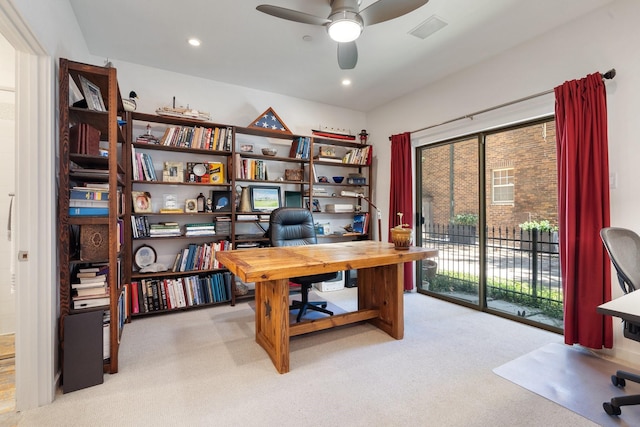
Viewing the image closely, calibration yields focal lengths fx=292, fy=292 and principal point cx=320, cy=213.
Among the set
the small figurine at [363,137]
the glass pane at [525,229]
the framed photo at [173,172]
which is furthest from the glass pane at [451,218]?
the framed photo at [173,172]

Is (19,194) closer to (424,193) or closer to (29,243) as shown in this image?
(29,243)

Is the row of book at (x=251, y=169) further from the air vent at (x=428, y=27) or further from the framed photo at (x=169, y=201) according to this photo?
the air vent at (x=428, y=27)

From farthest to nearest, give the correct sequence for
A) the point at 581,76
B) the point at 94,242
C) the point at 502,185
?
the point at 502,185 < the point at 581,76 < the point at 94,242

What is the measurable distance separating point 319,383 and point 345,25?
242 centimetres

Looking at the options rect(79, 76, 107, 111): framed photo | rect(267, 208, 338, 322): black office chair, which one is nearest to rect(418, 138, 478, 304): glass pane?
rect(267, 208, 338, 322): black office chair

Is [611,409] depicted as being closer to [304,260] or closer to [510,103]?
[304,260]

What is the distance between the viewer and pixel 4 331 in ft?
8.44

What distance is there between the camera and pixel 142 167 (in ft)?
10.1

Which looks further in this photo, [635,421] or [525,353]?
[525,353]

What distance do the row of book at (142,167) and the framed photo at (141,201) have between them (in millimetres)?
159

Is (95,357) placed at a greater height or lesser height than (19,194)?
lesser

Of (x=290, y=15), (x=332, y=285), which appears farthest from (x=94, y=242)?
(x=332, y=285)

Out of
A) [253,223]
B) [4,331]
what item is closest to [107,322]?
[4,331]

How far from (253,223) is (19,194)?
236cm
